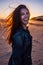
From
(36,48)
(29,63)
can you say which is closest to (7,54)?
(36,48)

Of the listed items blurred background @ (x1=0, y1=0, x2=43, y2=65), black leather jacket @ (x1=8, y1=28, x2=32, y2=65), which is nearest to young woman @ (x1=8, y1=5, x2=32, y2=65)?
black leather jacket @ (x1=8, y1=28, x2=32, y2=65)

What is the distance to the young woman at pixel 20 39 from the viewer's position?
1.11 meters

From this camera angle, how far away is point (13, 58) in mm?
1146

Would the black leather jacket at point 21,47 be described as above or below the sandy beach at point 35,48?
above

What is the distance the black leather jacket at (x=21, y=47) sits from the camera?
110 cm

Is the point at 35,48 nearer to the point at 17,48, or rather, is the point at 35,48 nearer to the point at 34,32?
the point at 34,32

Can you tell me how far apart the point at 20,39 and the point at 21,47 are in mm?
44

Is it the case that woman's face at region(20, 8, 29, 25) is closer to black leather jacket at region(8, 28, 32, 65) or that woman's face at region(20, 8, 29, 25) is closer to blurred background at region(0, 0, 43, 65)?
black leather jacket at region(8, 28, 32, 65)

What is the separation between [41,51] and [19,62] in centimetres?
96

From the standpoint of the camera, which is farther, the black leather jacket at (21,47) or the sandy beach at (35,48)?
the sandy beach at (35,48)

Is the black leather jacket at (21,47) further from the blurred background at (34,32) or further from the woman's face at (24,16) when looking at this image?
the blurred background at (34,32)

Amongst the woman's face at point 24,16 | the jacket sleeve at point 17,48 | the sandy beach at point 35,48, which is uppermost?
the woman's face at point 24,16

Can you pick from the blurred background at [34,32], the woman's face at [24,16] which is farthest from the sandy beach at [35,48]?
the woman's face at [24,16]

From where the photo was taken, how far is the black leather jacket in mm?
1104
